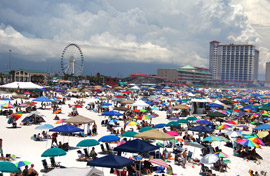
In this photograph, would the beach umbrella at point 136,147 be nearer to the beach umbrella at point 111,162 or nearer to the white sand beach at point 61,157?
the white sand beach at point 61,157

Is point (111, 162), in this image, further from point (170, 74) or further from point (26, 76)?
point (170, 74)

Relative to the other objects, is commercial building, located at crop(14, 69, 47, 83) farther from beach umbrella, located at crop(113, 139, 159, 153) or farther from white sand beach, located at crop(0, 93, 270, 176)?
beach umbrella, located at crop(113, 139, 159, 153)

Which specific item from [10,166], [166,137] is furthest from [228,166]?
[10,166]


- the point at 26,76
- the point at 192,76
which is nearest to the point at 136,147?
the point at 26,76

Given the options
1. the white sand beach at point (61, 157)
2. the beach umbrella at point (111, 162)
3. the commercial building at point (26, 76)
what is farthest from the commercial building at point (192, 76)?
the beach umbrella at point (111, 162)

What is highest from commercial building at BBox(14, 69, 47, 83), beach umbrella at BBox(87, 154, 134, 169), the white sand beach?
commercial building at BBox(14, 69, 47, 83)

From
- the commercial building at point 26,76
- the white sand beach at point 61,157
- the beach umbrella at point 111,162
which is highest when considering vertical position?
the commercial building at point 26,76

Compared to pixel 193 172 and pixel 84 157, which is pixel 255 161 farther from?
pixel 84 157

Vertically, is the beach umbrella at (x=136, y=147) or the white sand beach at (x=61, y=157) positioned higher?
the beach umbrella at (x=136, y=147)

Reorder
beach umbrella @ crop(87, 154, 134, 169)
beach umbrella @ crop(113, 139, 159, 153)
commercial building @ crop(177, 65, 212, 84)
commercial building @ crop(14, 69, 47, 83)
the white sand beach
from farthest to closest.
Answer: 1. commercial building @ crop(177, 65, 212, 84)
2. commercial building @ crop(14, 69, 47, 83)
3. the white sand beach
4. beach umbrella @ crop(113, 139, 159, 153)
5. beach umbrella @ crop(87, 154, 134, 169)

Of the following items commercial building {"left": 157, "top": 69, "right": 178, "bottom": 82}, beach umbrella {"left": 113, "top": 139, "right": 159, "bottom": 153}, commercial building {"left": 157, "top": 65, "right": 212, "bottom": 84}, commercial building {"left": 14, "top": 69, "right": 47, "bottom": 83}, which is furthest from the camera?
commercial building {"left": 157, "top": 65, "right": 212, "bottom": 84}

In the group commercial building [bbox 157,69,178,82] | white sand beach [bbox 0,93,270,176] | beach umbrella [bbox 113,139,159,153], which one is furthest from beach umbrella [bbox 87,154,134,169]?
commercial building [bbox 157,69,178,82]
